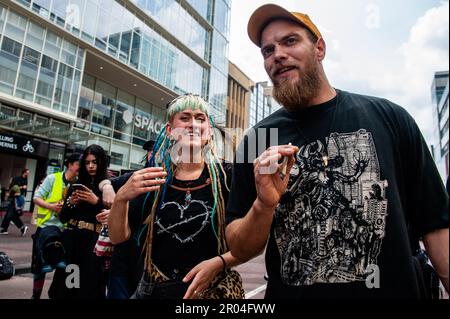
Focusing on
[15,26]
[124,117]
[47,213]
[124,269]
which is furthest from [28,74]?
[124,269]

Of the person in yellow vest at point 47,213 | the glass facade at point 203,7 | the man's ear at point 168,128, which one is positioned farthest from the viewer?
the glass facade at point 203,7

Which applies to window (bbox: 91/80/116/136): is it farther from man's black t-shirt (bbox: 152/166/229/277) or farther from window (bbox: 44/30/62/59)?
man's black t-shirt (bbox: 152/166/229/277)

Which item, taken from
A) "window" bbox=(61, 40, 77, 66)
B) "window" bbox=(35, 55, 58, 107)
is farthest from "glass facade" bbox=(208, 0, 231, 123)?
"window" bbox=(35, 55, 58, 107)

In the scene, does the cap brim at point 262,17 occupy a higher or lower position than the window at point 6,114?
lower

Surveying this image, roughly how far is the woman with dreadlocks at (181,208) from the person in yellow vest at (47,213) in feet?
7.28

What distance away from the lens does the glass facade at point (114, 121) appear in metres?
18.4

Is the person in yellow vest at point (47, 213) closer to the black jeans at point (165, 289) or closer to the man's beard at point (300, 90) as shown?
the black jeans at point (165, 289)

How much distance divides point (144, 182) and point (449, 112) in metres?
1.13

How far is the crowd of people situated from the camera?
40.8 inches

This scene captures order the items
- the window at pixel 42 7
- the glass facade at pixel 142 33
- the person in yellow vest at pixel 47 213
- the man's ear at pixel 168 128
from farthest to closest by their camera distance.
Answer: the glass facade at pixel 142 33 → the window at pixel 42 7 → the person in yellow vest at pixel 47 213 → the man's ear at pixel 168 128

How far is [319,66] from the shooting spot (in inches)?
53.4

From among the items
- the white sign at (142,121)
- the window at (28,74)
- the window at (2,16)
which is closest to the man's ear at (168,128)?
the window at (28,74)

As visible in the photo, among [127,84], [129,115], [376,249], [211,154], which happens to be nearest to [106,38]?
[127,84]

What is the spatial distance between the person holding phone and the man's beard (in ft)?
8.03
